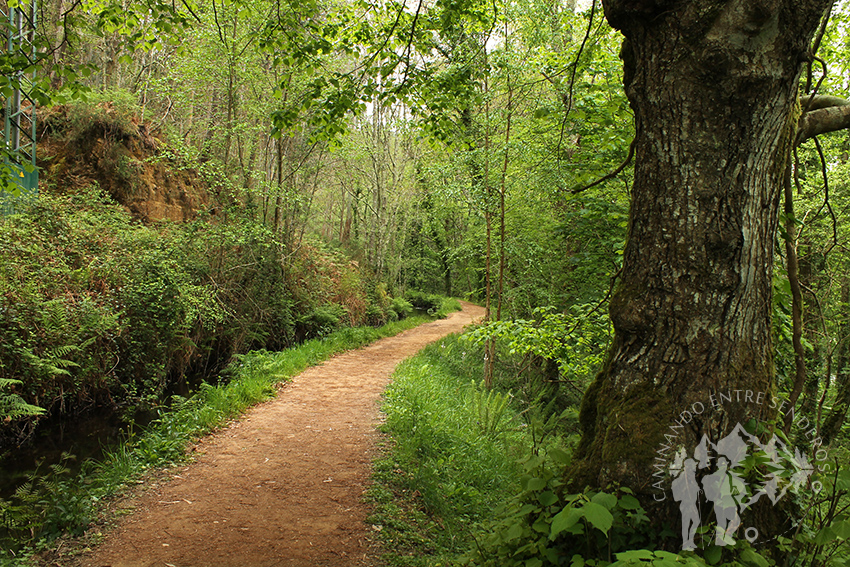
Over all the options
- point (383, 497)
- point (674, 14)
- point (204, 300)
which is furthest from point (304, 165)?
point (674, 14)

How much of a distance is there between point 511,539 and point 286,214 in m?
12.9

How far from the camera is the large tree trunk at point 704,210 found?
2189 millimetres

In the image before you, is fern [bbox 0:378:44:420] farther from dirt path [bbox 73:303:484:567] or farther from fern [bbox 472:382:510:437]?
fern [bbox 472:382:510:437]

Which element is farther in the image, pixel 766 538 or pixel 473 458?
pixel 473 458

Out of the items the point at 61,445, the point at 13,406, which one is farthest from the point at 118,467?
the point at 61,445

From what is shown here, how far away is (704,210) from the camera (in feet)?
7.53

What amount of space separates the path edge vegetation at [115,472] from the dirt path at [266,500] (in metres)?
0.22

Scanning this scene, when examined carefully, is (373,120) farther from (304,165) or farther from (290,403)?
(290,403)

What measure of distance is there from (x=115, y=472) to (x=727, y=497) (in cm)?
538

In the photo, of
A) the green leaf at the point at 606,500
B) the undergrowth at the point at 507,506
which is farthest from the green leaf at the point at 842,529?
the green leaf at the point at 606,500

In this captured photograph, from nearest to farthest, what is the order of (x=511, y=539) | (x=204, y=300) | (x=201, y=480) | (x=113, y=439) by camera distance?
1. (x=511, y=539)
2. (x=201, y=480)
3. (x=113, y=439)
4. (x=204, y=300)

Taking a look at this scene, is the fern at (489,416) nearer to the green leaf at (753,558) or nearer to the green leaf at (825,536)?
the green leaf at (753,558)

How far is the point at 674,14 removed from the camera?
230 cm

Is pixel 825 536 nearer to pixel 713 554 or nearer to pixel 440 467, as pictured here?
pixel 713 554
